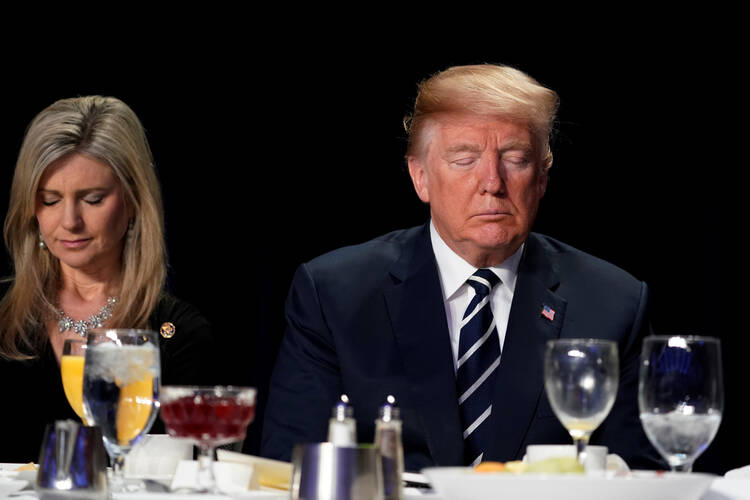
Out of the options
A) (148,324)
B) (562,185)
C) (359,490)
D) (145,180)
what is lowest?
(359,490)

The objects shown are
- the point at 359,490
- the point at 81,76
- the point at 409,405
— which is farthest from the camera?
the point at 81,76

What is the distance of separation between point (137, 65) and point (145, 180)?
135 centimetres

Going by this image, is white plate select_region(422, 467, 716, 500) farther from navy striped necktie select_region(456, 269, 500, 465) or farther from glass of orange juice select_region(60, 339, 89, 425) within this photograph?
navy striped necktie select_region(456, 269, 500, 465)

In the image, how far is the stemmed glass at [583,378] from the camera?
1.20 meters

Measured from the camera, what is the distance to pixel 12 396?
7.97 feet

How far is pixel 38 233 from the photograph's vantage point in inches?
98.9

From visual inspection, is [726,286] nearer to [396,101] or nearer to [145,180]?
[396,101]

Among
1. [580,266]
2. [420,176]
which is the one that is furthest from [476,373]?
[420,176]

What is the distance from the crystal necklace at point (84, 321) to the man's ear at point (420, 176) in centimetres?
75

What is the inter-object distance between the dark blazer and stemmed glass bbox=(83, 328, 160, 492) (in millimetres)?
586

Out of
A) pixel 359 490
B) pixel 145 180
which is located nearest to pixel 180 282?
pixel 145 180

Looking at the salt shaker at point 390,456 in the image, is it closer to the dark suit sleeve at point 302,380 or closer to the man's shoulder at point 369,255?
the dark suit sleeve at point 302,380

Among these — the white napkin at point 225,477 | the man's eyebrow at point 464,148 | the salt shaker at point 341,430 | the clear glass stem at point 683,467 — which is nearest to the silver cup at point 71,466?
the white napkin at point 225,477

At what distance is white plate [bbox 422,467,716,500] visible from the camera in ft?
3.43
